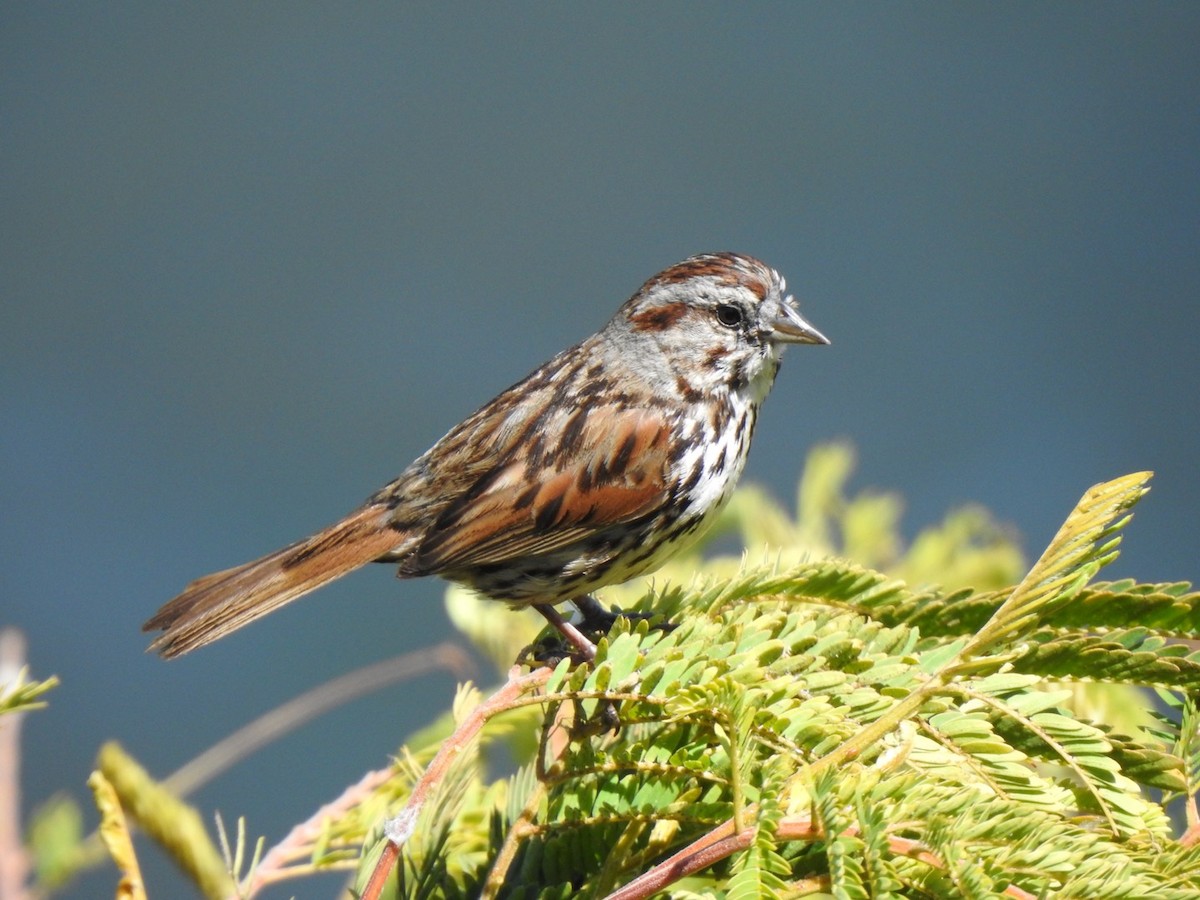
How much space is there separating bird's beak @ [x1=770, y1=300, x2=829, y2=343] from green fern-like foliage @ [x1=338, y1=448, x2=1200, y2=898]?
1.07 metres

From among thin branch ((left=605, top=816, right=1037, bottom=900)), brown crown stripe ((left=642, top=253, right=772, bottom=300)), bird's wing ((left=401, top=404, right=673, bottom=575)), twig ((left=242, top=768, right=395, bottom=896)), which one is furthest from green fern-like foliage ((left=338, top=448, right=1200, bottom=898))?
brown crown stripe ((left=642, top=253, right=772, bottom=300))

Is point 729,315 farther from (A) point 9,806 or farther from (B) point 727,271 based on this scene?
(A) point 9,806

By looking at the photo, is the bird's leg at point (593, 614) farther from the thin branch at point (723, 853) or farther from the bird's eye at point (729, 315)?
the thin branch at point (723, 853)

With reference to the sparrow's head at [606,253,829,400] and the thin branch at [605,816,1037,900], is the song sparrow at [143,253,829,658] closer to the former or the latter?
the sparrow's head at [606,253,829,400]

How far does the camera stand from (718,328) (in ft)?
8.85

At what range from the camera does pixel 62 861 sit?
1482 mm

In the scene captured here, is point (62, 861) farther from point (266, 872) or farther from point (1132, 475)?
point (1132, 475)

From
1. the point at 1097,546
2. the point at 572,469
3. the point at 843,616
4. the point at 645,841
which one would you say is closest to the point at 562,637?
the point at 572,469

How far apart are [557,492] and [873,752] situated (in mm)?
1386

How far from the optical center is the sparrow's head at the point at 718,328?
2.65 metres

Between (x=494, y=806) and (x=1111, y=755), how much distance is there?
0.74 metres

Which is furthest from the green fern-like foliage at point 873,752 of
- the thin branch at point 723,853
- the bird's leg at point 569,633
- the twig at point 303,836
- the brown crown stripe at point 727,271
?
the brown crown stripe at point 727,271

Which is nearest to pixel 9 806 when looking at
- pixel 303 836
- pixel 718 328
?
pixel 303 836

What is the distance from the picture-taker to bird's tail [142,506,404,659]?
87.0 inches
